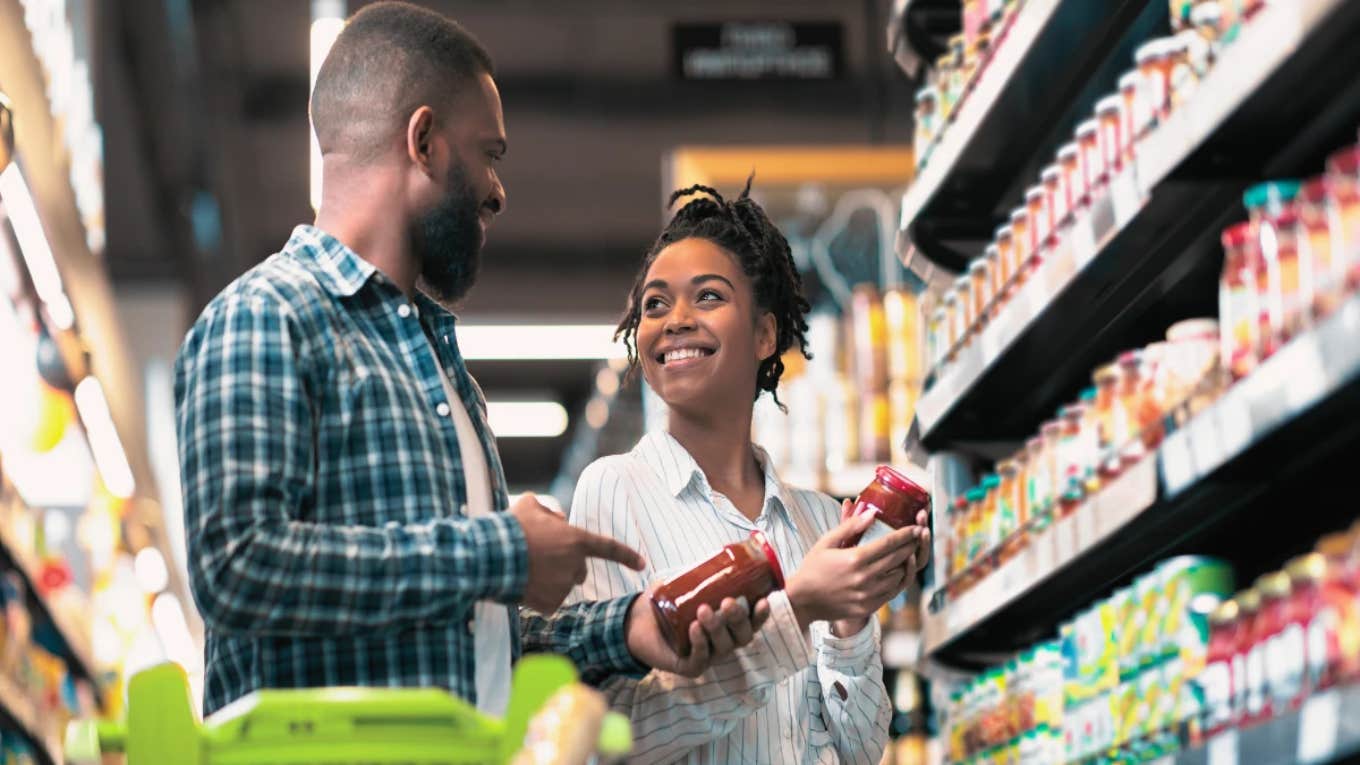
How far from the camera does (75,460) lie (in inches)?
286

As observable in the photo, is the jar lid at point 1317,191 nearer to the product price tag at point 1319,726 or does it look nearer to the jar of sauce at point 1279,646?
the jar of sauce at point 1279,646

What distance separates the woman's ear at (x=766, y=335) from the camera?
3242mm

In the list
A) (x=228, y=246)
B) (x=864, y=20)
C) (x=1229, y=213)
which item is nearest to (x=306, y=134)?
(x=228, y=246)

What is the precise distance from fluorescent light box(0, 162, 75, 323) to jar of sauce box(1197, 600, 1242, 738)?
362 centimetres

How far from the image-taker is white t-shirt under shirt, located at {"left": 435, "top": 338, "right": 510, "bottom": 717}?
8.02 ft

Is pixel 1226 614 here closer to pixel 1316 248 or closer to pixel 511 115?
pixel 1316 248

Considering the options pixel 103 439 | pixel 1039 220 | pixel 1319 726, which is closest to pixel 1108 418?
pixel 1039 220

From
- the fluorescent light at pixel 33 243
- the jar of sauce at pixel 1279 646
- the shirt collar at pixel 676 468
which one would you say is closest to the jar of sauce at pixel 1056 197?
the shirt collar at pixel 676 468

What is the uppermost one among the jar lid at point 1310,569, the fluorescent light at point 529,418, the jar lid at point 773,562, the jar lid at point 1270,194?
the fluorescent light at point 529,418

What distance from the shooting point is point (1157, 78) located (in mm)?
2979

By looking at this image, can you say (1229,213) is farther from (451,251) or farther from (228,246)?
(228,246)

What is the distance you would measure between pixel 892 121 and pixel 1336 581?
938cm

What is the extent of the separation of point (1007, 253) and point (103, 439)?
487cm

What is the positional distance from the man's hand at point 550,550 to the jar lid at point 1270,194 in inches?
37.1
